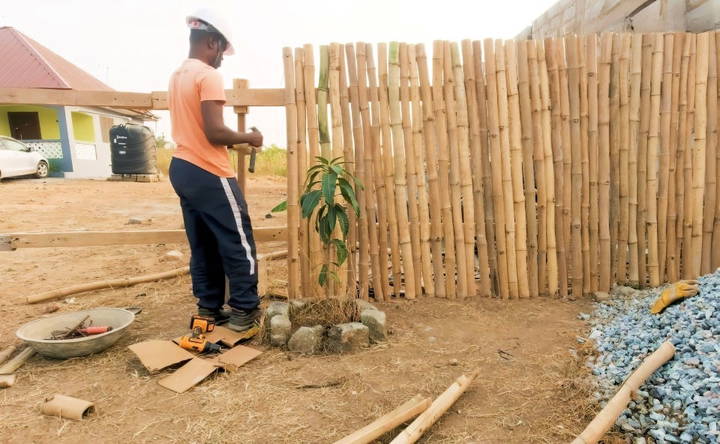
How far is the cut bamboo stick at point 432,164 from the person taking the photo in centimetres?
345

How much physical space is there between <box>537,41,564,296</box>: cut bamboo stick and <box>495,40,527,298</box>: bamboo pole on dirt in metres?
0.22

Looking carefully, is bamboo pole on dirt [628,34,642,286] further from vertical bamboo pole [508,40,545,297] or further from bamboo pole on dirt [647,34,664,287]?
vertical bamboo pole [508,40,545,297]

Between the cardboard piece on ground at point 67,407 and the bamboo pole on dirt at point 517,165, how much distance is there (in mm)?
2972

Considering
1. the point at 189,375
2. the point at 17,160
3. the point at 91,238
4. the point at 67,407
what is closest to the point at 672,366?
the point at 189,375

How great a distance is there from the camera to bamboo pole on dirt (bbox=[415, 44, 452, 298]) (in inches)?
136

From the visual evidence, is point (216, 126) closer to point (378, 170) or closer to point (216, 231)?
point (216, 231)

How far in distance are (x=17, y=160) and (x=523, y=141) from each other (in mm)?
14085

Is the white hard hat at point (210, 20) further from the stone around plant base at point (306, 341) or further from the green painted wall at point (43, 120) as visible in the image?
the green painted wall at point (43, 120)

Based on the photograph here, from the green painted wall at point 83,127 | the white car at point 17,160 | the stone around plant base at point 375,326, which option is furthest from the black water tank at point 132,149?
the stone around plant base at point 375,326

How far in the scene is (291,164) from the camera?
339 centimetres

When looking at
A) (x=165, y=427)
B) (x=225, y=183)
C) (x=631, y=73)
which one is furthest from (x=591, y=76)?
(x=165, y=427)

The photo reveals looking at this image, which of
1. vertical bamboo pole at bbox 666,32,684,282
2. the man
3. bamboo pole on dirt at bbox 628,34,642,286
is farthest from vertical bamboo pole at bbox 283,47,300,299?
vertical bamboo pole at bbox 666,32,684,282

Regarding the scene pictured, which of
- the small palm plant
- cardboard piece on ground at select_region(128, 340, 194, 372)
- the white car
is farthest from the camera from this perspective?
the white car

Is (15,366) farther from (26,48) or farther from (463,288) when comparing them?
(26,48)
